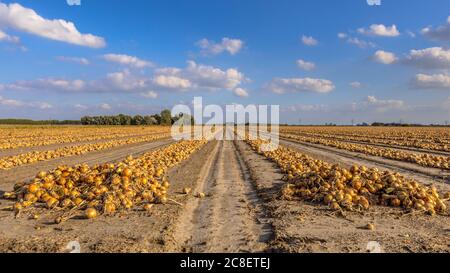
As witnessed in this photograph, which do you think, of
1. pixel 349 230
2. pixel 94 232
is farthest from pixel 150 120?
pixel 349 230

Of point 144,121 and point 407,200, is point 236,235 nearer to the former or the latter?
point 407,200

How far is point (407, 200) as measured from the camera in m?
6.57

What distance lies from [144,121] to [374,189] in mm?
104893

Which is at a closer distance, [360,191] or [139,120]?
[360,191]

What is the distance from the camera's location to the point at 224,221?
19.2 feet

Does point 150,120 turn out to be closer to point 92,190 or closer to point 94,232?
point 92,190

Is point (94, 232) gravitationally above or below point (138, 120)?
below

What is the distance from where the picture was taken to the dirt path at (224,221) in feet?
15.6

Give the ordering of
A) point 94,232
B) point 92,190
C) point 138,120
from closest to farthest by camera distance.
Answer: point 94,232 < point 92,190 < point 138,120

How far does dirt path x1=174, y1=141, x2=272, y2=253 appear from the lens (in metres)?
4.75

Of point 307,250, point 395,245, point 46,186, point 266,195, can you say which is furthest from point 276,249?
point 46,186

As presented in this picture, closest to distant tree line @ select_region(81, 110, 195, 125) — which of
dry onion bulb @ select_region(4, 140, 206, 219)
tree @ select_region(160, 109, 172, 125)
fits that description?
tree @ select_region(160, 109, 172, 125)

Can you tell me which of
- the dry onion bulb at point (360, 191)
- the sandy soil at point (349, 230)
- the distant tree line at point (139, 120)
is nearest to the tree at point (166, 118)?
the distant tree line at point (139, 120)

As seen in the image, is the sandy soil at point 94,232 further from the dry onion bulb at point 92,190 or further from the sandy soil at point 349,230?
the sandy soil at point 349,230
